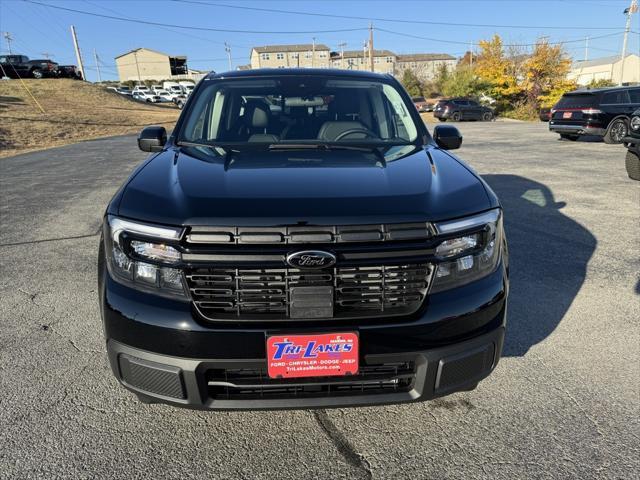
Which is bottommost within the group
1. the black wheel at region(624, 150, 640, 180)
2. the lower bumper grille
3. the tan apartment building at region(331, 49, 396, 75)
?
the black wheel at region(624, 150, 640, 180)

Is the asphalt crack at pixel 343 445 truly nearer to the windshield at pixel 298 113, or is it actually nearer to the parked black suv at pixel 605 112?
the windshield at pixel 298 113

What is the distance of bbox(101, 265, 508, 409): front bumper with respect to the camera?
1797 millimetres

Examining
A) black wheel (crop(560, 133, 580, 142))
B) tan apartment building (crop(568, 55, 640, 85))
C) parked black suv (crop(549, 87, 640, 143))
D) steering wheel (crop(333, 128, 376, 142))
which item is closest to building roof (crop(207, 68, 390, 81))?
steering wheel (crop(333, 128, 376, 142))

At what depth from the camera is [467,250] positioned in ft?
6.44

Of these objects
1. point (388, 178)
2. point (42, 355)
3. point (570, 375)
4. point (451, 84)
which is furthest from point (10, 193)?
point (451, 84)

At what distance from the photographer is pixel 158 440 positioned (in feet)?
7.22

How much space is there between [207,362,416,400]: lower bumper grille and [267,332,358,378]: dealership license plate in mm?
49

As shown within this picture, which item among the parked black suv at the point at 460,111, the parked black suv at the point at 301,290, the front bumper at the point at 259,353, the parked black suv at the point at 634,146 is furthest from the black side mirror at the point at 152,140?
the parked black suv at the point at 460,111

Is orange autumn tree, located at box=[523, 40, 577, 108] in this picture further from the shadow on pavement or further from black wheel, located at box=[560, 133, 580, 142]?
A: the shadow on pavement

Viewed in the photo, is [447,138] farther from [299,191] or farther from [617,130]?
[617,130]

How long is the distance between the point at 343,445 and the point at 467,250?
107cm

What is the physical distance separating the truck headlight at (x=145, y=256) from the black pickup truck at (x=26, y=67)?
44.9 m

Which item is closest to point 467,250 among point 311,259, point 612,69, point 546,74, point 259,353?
point 311,259

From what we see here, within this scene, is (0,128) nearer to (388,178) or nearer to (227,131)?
(227,131)
